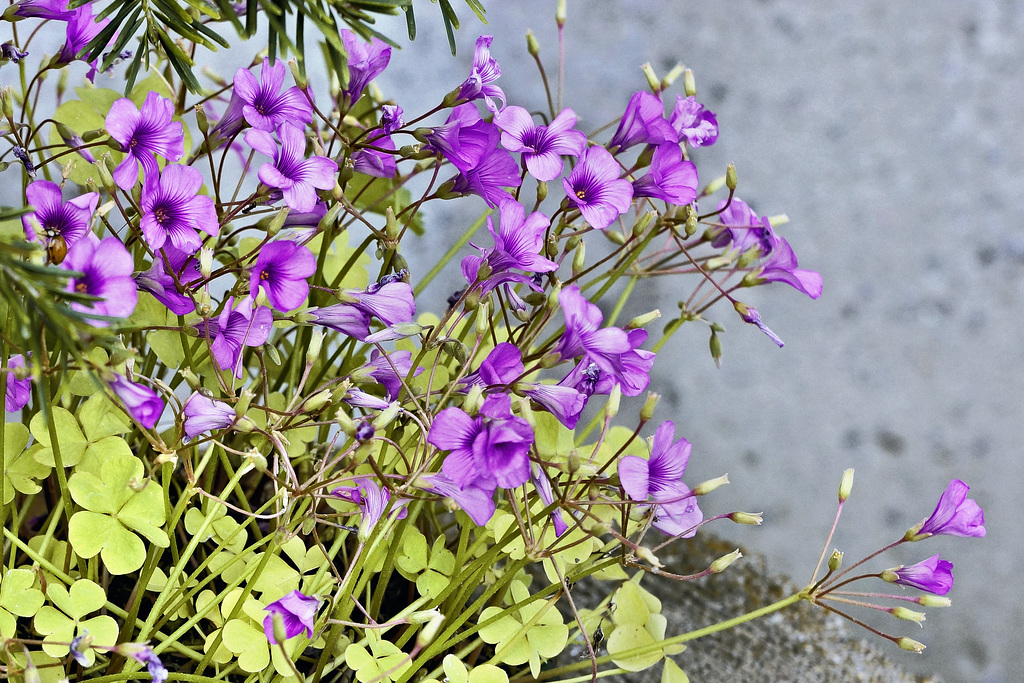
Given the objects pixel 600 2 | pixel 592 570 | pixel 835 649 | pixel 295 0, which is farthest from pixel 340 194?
pixel 600 2

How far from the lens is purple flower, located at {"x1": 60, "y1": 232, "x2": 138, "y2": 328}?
26cm

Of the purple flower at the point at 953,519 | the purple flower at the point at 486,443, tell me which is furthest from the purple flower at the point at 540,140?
the purple flower at the point at 953,519

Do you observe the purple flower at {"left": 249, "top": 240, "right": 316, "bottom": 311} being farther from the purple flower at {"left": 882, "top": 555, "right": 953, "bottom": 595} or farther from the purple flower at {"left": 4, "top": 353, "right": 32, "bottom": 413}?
the purple flower at {"left": 882, "top": 555, "right": 953, "bottom": 595}

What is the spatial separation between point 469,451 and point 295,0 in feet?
0.51

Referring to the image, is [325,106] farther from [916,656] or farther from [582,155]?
[916,656]

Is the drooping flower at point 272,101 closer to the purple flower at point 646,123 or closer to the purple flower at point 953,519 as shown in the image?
the purple flower at point 646,123

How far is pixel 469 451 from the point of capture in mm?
290

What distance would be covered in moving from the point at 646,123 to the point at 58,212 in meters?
0.25

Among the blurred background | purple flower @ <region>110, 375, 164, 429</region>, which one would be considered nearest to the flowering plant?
purple flower @ <region>110, 375, 164, 429</region>

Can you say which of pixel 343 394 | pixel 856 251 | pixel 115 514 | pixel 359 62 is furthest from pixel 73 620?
pixel 856 251

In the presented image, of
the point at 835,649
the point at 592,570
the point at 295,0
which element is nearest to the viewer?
the point at 295,0

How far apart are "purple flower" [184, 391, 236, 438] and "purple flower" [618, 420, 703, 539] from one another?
0.15m

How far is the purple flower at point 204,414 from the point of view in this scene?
0.99ft

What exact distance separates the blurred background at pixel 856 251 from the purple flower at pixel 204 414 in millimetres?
563
